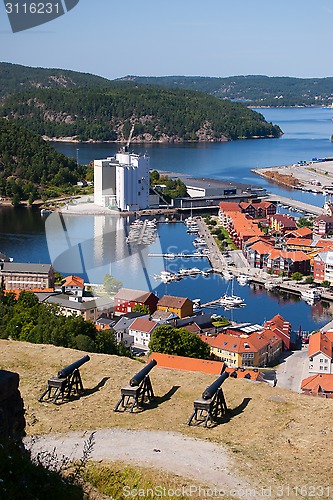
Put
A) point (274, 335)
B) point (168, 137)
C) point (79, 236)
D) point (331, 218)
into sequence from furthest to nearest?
point (168, 137) → point (331, 218) → point (79, 236) → point (274, 335)

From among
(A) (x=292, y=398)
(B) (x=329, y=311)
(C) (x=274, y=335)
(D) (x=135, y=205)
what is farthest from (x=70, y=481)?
(D) (x=135, y=205)

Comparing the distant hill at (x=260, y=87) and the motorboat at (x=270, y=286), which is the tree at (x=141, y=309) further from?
the distant hill at (x=260, y=87)

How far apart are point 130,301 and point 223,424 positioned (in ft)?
14.0

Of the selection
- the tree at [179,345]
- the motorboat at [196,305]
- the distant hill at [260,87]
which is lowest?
the motorboat at [196,305]

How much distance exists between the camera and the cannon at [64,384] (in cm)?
259

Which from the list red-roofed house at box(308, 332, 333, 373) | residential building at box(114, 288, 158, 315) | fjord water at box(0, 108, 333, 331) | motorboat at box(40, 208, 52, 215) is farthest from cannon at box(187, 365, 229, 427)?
motorboat at box(40, 208, 52, 215)

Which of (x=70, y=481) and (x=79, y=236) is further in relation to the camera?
(x=79, y=236)

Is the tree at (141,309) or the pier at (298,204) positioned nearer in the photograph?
the tree at (141,309)

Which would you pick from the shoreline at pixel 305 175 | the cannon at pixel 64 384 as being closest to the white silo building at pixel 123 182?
the shoreline at pixel 305 175

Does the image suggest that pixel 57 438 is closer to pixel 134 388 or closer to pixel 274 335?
pixel 134 388

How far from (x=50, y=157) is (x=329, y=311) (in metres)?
12.2

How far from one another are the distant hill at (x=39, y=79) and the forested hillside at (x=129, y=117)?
8997 mm

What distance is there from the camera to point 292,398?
267 cm

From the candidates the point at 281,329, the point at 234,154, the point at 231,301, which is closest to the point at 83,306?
the point at 281,329
